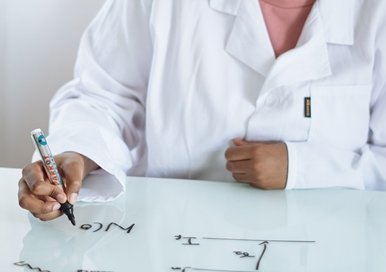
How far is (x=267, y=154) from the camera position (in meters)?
0.92

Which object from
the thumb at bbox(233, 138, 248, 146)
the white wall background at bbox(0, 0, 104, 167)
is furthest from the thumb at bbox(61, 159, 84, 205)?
the white wall background at bbox(0, 0, 104, 167)

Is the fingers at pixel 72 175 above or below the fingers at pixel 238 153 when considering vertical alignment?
above

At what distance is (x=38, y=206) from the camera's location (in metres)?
0.75

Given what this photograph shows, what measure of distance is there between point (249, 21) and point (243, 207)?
1.07 feet

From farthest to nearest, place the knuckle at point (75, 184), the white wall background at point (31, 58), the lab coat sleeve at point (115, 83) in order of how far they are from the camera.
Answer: the white wall background at point (31, 58), the lab coat sleeve at point (115, 83), the knuckle at point (75, 184)

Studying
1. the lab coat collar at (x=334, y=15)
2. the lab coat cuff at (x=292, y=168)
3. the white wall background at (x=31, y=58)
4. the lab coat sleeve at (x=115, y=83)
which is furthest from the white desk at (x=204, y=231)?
the white wall background at (x=31, y=58)

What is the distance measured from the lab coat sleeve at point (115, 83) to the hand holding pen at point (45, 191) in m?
0.17

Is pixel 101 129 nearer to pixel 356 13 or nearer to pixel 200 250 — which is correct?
pixel 200 250

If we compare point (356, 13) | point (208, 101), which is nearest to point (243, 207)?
point (208, 101)

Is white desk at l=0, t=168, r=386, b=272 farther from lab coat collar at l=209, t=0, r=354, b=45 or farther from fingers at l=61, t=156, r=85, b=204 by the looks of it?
lab coat collar at l=209, t=0, r=354, b=45

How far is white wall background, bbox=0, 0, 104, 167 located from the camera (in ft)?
5.63

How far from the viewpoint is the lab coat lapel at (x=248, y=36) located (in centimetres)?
97

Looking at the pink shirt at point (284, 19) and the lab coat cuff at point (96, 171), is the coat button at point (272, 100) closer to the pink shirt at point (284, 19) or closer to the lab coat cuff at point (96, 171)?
the pink shirt at point (284, 19)

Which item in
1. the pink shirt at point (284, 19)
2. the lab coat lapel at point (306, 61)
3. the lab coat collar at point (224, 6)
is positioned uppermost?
the lab coat collar at point (224, 6)
